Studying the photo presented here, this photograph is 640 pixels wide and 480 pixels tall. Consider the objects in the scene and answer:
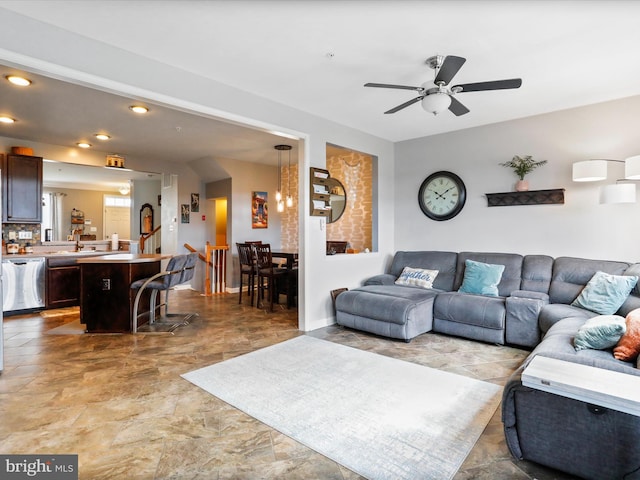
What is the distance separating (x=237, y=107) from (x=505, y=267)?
3.78 metres

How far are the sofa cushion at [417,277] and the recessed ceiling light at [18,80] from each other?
489 centimetres

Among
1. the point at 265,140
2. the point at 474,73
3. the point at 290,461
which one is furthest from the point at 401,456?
the point at 265,140

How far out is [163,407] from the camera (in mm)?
2430

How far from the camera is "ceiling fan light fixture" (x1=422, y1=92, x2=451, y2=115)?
289cm

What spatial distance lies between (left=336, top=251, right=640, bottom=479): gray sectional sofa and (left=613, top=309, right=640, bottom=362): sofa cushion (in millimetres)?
65

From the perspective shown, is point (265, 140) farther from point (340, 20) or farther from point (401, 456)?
point (401, 456)

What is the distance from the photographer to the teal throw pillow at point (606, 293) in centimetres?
324

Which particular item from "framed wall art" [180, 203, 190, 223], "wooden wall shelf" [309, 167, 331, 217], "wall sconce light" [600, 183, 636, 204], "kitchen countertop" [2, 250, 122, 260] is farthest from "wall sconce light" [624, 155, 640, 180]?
"kitchen countertop" [2, 250, 122, 260]

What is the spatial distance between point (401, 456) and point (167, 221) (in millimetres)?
7256

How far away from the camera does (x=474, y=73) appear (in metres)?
3.30

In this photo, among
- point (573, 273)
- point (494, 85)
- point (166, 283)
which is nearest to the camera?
point (494, 85)

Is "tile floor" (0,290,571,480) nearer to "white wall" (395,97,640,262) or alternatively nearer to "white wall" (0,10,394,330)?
"white wall" (0,10,394,330)

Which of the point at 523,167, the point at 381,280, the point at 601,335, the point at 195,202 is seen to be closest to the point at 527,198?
the point at 523,167

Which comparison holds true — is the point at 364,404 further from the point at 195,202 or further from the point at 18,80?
the point at 195,202
